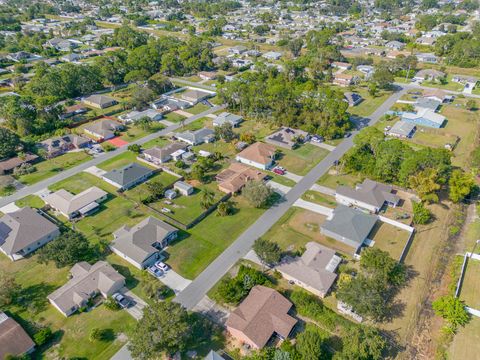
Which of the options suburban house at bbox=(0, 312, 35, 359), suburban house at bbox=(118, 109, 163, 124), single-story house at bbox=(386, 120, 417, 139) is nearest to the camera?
suburban house at bbox=(0, 312, 35, 359)

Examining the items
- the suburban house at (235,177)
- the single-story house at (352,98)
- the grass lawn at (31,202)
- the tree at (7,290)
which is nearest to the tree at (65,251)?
the tree at (7,290)

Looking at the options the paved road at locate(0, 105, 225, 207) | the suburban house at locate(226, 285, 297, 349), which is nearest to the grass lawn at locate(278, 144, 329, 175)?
the paved road at locate(0, 105, 225, 207)

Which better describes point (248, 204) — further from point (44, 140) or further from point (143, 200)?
point (44, 140)

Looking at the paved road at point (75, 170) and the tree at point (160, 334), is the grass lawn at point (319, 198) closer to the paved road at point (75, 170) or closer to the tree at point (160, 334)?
the tree at point (160, 334)

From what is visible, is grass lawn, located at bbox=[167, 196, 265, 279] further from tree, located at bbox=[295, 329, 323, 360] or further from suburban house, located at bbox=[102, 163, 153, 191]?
suburban house, located at bbox=[102, 163, 153, 191]

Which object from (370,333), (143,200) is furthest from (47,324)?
(370,333)

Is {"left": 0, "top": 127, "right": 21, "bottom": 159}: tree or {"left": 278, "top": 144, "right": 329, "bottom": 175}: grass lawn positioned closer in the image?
{"left": 278, "top": 144, "right": 329, "bottom": 175}: grass lawn

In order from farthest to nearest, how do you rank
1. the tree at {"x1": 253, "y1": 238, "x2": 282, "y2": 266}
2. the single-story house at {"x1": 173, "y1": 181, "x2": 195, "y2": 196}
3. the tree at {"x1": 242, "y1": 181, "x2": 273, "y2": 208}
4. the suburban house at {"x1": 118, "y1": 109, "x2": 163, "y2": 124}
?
the suburban house at {"x1": 118, "y1": 109, "x2": 163, "y2": 124} → the single-story house at {"x1": 173, "y1": 181, "x2": 195, "y2": 196} → the tree at {"x1": 242, "y1": 181, "x2": 273, "y2": 208} → the tree at {"x1": 253, "y1": 238, "x2": 282, "y2": 266}

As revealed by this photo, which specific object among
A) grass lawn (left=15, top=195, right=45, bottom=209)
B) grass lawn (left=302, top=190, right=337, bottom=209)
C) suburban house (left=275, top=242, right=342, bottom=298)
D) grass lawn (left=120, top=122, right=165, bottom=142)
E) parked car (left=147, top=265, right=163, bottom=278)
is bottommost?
grass lawn (left=15, top=195, right=45, bottom=209)
